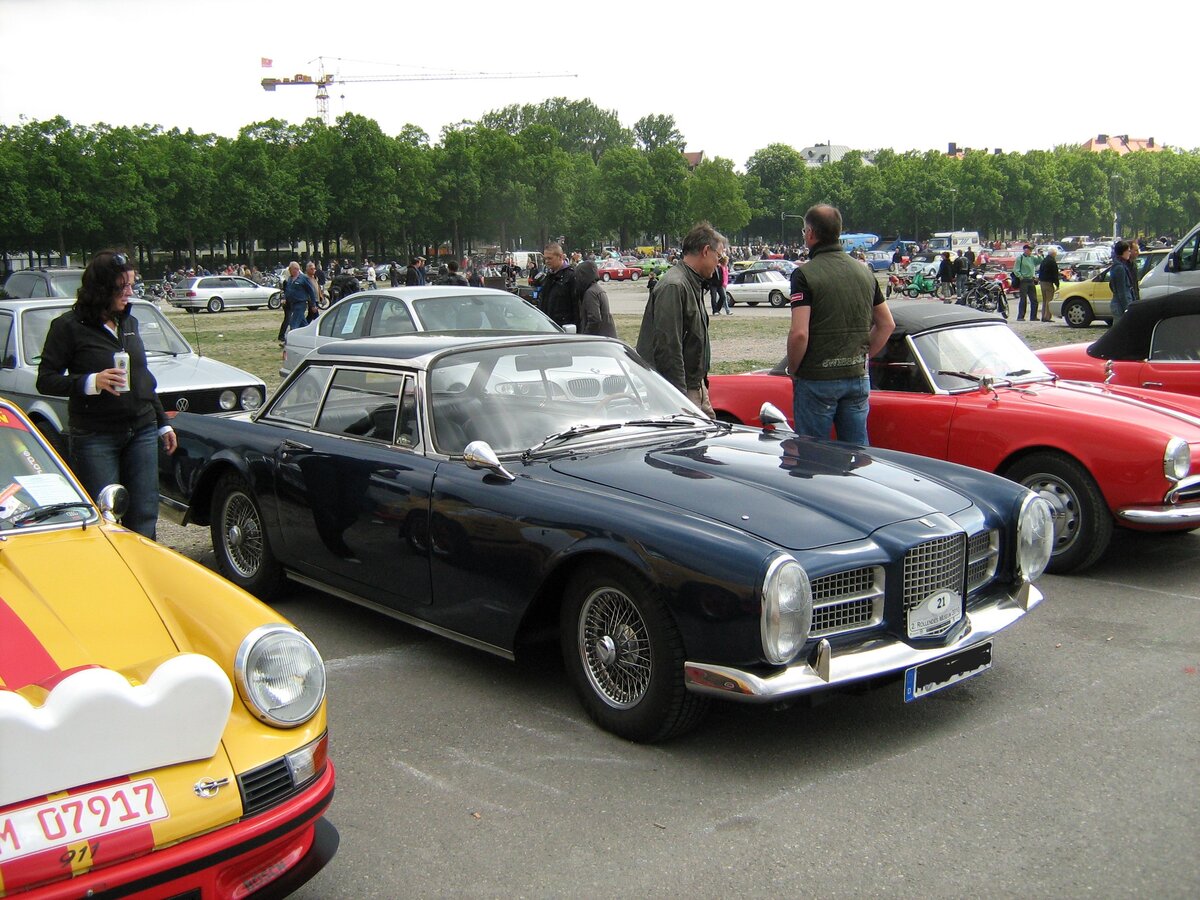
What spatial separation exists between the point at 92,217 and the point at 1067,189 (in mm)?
97668

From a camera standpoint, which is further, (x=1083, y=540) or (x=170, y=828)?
(x=1083, y=540)

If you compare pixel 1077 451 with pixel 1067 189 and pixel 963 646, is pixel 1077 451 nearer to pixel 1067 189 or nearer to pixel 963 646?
pixel 963 646

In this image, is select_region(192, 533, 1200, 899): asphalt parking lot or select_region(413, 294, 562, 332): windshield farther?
select_region(413, 294, 562, 332): windshield

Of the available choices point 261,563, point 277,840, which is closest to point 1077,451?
point 261,563

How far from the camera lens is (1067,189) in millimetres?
117500

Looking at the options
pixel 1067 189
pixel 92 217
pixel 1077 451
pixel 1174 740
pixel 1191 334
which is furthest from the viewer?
pixel 1067 189

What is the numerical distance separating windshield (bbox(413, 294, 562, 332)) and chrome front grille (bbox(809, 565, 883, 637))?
7.60 metres

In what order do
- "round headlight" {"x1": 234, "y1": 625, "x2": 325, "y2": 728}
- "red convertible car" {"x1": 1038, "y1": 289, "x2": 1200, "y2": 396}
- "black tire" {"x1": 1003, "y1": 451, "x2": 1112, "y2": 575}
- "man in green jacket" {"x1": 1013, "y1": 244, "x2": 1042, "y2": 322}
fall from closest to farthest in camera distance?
"round headlight" {"x1": 234, "y1": 625, "x2": 325, "y2": 728}, "black tire" {"x1": 1003, "y1": 451, "x2": 1112, "y2": 575}, "red convertible car" {"x1": 1038, "y1": 289, "x2": 1200, "y2": 396}, "man in green jacket" {"x1": 1013, "y1": 244, "x2": 1042, "y2": 322}

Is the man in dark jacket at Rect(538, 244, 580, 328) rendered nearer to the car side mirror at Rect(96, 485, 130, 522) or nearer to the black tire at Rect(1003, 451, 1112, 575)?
the black tire at Rect(1003, 451, 1112, 575)

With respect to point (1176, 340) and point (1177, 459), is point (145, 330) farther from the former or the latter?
point (1176, 340)

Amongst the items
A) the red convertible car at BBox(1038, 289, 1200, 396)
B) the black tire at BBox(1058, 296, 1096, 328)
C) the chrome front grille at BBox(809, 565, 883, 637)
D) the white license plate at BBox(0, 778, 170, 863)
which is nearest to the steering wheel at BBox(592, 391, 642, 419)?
the chrome front grille at BBox(809, 565, 883, 637)

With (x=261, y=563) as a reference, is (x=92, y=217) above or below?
above

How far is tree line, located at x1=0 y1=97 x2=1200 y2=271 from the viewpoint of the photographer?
6203cm

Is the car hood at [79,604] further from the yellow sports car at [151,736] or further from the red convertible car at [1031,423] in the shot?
the red convertible car at [1031,423]
